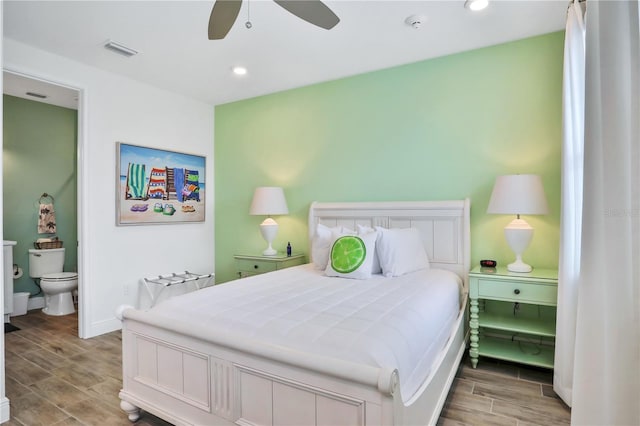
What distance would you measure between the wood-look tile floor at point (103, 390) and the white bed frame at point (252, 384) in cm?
21

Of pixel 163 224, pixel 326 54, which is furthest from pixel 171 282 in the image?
pixel 326 54

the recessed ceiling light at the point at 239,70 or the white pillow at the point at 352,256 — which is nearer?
the white pillow at the point at 352,256

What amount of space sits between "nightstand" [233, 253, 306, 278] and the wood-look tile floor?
1.35 meters

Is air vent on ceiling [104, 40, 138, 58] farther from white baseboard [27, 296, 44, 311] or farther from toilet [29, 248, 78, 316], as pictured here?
white baseboard [27, 296, 44, 311]

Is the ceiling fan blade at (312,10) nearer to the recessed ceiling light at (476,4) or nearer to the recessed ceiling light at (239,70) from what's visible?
the recessed ceiling light at (476,4)

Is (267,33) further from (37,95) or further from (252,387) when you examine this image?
(37,95)

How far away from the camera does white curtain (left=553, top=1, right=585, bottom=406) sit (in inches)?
85.4

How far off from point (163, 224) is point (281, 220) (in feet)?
4.40

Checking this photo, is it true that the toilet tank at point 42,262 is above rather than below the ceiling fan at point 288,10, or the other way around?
below

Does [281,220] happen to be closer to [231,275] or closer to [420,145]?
[231,275]

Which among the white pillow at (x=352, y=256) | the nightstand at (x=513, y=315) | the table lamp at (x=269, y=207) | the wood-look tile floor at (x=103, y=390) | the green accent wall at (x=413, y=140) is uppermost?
the green accent wall at (x=413, y=140)

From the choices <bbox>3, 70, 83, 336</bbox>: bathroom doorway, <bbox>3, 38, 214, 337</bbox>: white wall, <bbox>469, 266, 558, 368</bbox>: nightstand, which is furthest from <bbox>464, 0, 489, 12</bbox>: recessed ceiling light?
<bbox>3, 70, 83, 336</bbox>: bathroom doorway

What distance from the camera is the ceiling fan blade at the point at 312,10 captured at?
6.14 ft

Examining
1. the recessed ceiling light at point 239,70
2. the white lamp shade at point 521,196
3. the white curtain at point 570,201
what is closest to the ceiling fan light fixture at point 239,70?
the recessed ceiling light at point 239,70
